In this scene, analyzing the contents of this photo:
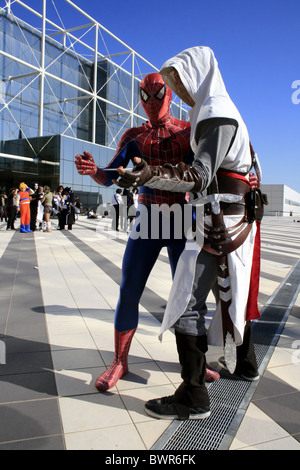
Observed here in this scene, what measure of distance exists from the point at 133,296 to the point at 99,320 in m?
1.36

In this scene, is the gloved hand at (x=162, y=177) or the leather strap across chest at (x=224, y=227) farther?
the leather strap across chest at (x=224, y=227)

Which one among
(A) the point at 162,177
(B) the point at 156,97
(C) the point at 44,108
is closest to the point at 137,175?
(A) the point at 162,177

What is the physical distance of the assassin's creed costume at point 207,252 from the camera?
65.6 inches

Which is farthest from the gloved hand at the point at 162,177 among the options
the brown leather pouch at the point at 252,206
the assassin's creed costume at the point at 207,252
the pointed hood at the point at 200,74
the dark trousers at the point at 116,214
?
the dark trousers at the point at 116,214

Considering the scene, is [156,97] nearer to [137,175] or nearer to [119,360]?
[137,175]

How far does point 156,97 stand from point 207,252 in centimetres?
106

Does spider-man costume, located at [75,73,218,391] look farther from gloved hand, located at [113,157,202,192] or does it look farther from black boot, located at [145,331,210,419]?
gloved hand, located at [113,157,202,192]

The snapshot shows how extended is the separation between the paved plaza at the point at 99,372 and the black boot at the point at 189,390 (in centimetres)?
5

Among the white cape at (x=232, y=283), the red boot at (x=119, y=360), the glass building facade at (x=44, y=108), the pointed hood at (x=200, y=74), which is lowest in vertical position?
the red boot at (x=119, y=360)

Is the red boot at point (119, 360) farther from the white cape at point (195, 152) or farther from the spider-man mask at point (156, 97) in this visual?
the spider-man mask at point (156, 97)

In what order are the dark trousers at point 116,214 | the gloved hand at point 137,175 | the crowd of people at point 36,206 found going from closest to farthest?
1. the gloved hand at point 137,175
2. the crowd of people at point 36,206
3. the dark trousers at point 116,214

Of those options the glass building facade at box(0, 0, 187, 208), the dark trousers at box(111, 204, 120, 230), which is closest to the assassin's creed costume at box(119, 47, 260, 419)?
the dark trousers at box(111, 204, 120, 230)
